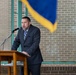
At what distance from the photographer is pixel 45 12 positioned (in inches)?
285

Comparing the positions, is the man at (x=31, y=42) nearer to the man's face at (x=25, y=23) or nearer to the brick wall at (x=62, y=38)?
the man's face at (x=25, y=23)

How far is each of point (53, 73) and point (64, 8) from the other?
64.6 inches

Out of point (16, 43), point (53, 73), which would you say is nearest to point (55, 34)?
point (53, 73)

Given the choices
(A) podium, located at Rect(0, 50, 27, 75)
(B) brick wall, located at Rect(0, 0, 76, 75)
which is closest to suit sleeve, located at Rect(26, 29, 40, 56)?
(A) podium, located at Rect(0, 50, 27, 75)

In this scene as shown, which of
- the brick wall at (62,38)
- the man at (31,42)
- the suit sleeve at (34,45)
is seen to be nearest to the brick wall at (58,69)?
the brick wall at (62,38)

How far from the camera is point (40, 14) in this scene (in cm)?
713

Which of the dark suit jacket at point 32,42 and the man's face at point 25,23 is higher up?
the man's face at point 25,23

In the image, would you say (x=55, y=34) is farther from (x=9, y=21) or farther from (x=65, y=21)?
(x=9, y=21)

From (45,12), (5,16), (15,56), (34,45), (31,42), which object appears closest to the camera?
(15,56)

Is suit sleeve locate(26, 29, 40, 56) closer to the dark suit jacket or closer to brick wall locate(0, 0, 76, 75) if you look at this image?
the dark suit jacket

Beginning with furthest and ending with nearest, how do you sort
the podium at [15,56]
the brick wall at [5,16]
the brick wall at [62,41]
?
the brick wall at [62,41] < the brick wall at [5,16] < the podium at [15,56]

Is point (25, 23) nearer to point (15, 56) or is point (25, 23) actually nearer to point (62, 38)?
point (15, 56)

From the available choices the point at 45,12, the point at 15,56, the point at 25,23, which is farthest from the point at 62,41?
the point at 15,56

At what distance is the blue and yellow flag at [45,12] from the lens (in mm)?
6957
